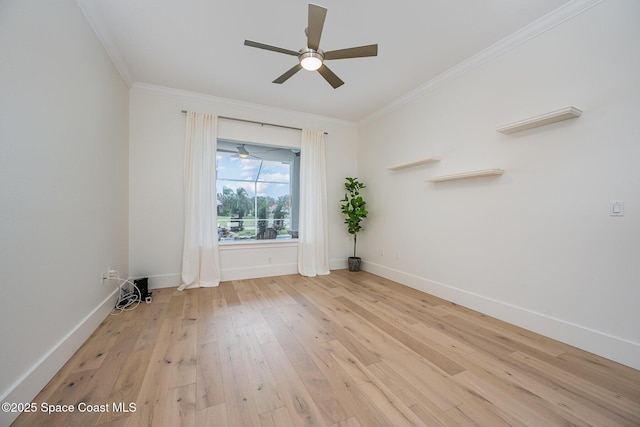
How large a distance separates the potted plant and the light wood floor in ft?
6.53

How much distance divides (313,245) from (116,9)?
3.69m

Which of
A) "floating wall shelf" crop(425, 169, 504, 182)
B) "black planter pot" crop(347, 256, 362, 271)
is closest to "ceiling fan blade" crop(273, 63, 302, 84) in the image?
"floating wall shelf" crop(425, 169, 504, 182)

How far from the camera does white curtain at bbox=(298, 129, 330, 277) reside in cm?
436

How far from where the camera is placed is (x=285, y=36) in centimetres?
245

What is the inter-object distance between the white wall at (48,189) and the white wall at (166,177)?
0.92m

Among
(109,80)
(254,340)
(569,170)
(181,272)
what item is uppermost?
(109,80)

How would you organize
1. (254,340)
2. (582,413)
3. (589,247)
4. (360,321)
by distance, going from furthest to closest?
1. (360,321)
2. (254,340)
3. (589,247)
4. (582,413)

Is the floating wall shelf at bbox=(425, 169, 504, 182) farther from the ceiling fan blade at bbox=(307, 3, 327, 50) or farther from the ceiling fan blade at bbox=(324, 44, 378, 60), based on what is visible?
the ceiling fan blade at bbox=(307, 3, 327, 50)

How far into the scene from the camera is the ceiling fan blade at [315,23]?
159 centimetres

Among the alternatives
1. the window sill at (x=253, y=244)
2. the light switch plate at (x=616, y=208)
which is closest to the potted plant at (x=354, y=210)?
the window sill at (x=253, y=244)

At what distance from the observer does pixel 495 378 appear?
1646mm

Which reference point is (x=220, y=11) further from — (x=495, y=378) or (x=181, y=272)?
(x=495, y=378)

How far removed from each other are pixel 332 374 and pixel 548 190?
2.49 meters

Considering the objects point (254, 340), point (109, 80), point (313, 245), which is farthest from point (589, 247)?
point (109, 80)
